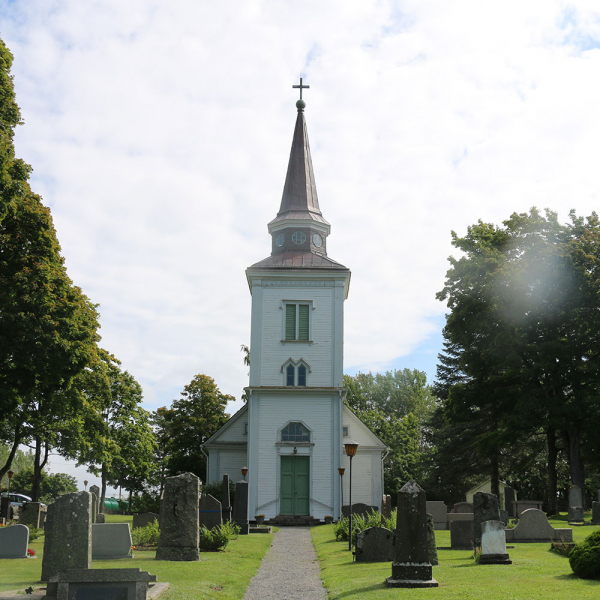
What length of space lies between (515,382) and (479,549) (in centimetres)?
1952

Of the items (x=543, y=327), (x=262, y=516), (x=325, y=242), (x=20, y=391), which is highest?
(x=325, y=242)

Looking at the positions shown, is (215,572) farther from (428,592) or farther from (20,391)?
(20,391)

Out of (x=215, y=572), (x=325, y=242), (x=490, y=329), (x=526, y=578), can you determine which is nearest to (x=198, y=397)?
(x=325, y=242)

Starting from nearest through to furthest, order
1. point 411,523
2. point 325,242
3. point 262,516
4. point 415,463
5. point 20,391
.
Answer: point 411,523 < point 20,391 < point 262,516 < point 325,242 < point 415,463

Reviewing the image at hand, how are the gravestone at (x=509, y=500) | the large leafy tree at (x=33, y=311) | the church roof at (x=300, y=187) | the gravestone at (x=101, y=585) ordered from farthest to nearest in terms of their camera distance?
the church roof at (x=300, y=187), the gravestone at (x=509, y=500), the large leafy tree at (x=33, y=311), the gravestone at (x=101, y=585)

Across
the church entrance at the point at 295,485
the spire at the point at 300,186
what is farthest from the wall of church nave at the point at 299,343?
the spire at the point at 300,186

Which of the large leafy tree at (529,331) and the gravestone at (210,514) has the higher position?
the large leafy tree at (529,331)

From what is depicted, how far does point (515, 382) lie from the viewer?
33.7 metres

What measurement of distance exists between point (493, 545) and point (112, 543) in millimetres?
8642

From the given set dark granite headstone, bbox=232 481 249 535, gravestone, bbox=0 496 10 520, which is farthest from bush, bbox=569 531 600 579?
gravestone, bbox=0 496 10 520

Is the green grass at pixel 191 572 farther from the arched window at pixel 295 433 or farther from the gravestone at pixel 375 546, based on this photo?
the arched window at pixel 295 433

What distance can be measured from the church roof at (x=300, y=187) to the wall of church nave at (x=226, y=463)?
12.5 metres

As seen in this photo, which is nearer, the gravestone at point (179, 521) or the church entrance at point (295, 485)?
the gravestone at point (179, 521)

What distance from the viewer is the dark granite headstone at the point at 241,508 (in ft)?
83.8
